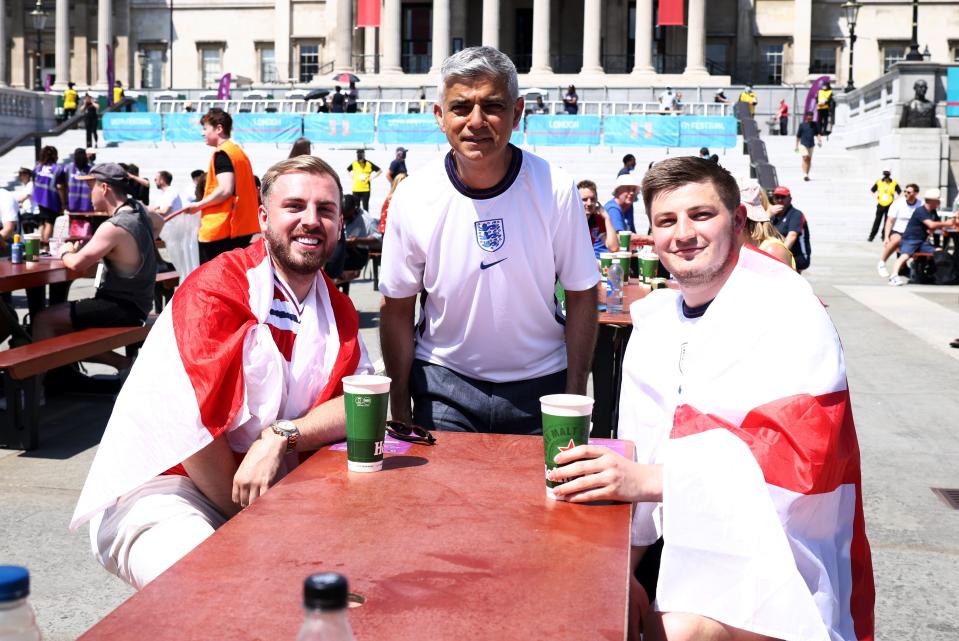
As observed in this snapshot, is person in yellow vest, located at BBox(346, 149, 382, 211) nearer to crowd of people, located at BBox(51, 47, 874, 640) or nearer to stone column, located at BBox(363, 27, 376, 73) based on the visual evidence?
crowd of people, located at BBox(51, 47, 874, 640)

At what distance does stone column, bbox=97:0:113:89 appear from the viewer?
6012 centimetres

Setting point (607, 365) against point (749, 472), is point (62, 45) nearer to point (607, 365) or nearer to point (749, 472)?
point (607, 365)

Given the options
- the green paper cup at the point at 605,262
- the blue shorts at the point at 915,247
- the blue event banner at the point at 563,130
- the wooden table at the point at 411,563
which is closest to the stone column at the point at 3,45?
the blue event banner at the point at 563,130

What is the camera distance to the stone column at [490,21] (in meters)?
53.4

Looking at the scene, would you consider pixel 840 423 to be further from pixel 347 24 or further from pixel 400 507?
pixel 347 24

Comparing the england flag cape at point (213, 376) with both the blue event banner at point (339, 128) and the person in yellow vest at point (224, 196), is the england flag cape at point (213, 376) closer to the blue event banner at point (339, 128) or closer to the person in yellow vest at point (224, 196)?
the person in yellow vest at point (224, 196)

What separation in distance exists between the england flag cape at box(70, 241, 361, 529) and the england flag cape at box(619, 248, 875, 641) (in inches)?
43.4

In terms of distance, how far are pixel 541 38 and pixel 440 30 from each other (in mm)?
5022

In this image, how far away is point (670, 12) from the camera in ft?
170

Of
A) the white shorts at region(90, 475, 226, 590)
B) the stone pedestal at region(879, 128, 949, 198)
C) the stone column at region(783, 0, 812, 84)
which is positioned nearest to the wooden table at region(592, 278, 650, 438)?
the white shorts at region(90, 475, 226, 590)

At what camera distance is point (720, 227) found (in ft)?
9.89

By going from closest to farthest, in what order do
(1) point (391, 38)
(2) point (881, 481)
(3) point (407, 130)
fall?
(2) point (881, 481)
(3) point (407, 130)
(1) point (391, 38)

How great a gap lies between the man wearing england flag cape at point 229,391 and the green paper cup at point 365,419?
314 millimetres

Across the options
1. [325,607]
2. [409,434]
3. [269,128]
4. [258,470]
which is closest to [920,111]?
[269,128]
